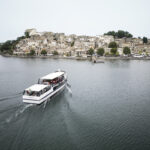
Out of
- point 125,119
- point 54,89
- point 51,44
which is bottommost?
point 125,119

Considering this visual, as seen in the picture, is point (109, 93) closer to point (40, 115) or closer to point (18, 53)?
point (40, 115)

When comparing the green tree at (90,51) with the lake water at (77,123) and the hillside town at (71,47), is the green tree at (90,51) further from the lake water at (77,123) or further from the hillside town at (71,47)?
the lake water at (77,123)

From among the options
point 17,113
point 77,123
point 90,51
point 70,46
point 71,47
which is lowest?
point 77,123

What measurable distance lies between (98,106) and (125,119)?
209 inches

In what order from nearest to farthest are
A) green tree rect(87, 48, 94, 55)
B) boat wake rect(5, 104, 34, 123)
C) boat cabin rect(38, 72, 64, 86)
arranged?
boat wake rect(5, 104, 34, 123) → boat cabin rect(38, 72, 64, 86) → green tree rect(87, 48, 94, 55)

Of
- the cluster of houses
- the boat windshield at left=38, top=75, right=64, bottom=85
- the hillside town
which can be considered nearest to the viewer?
the boat windshield at left=38, top=75, right=64, bottom=85

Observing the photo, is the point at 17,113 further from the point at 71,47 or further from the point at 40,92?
the point at 71,47

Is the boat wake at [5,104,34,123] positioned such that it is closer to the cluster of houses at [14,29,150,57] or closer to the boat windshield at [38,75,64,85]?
the boat windshield at [38,75,64,85]

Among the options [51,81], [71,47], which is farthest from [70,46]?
[51,81]

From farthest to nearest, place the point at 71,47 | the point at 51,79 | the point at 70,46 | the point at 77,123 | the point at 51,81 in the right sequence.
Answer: the point at 70,46 < the point at 71,47 < the point at 51,81 < the point at 51,79 < the point at 77,123

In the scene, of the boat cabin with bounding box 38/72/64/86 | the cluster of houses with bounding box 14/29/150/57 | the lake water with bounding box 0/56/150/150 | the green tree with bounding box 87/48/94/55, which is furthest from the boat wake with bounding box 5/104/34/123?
the cluster of houses with bounding box 14/29/150/57

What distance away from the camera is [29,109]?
23.0m

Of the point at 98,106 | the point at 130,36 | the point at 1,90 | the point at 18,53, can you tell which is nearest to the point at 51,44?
the point at 18,53

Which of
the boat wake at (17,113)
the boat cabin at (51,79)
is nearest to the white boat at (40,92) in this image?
the boat cabin at (51,79)
